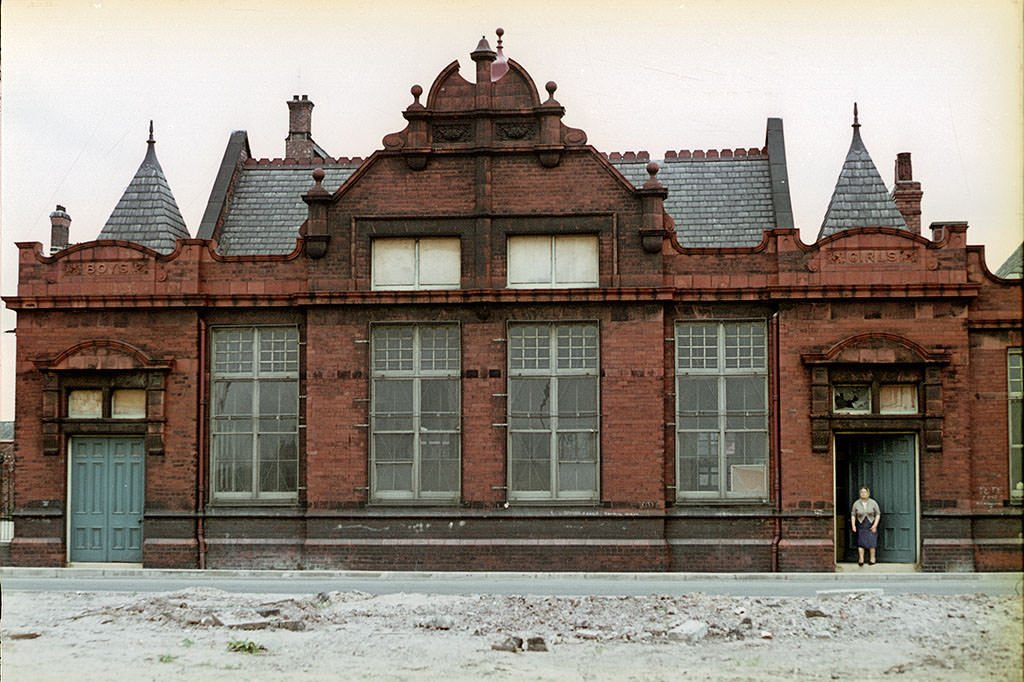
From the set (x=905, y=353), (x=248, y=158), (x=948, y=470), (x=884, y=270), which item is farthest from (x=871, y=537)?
(x=248, y=158)

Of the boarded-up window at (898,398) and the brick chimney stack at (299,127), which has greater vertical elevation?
the brick chimney stack at (299,127)

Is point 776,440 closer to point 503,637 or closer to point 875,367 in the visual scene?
point 875,367

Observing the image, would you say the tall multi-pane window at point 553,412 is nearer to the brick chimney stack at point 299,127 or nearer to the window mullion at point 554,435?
the window mullion at point 554,435

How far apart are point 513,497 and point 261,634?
21.7 ft

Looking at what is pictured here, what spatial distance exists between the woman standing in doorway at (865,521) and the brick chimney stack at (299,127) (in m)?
15.6

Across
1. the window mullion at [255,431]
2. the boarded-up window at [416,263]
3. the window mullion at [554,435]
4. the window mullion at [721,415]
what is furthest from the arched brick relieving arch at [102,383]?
the window mullion at [721,415]

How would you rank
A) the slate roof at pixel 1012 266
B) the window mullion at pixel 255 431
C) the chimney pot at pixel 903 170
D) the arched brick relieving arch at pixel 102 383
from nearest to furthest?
the arched brick relieving arch at pixel 102 383 → the window mullion at pixel 255 431 → the slate roof at pixel 1012 266 → the chimney pot at pixel 903 170

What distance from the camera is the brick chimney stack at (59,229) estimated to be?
35.5 metres

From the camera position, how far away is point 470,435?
20766mm

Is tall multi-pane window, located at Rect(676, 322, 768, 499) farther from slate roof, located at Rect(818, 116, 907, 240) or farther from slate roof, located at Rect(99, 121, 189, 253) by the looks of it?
slate roof, located at Rect(99, 121, 189, 253)

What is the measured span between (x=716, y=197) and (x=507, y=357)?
584 centimetres

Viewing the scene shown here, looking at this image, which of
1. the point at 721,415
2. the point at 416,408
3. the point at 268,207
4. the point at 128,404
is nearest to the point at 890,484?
the point at 721,415

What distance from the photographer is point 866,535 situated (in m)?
20.3

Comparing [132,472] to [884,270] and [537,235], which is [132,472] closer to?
[537,235]
